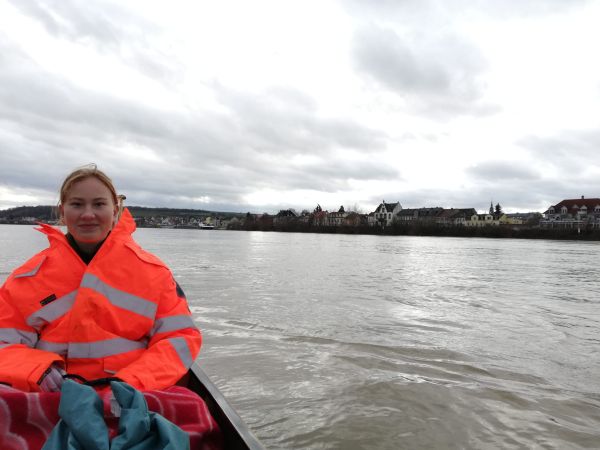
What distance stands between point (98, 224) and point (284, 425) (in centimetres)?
289

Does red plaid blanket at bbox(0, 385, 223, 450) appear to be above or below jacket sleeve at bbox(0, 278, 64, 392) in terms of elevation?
below

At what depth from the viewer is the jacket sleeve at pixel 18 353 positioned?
2.40m

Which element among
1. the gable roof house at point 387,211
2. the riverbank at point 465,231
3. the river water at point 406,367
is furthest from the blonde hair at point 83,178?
the gable roof house at point 387,211

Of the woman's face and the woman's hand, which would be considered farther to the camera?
the woman's face

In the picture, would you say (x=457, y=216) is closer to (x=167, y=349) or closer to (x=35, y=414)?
(x=167, y=349)

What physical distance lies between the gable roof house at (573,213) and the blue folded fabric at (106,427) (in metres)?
123

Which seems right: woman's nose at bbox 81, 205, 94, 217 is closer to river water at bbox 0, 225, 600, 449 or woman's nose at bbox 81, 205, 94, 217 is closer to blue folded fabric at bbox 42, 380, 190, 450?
blue folded fabric at bbox 42, 380, 190, 450

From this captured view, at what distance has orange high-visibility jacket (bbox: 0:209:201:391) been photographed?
2.61 m

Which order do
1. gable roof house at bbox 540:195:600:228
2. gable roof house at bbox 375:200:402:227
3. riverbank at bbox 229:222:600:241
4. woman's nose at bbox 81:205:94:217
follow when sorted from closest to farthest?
woman's nose at bbox 81:205:94:217 → riverbank at bbox 229:222:600:241 → gable roof house at bbox 540:195:600:228 → gable roof house at bbox 375:200:402:227

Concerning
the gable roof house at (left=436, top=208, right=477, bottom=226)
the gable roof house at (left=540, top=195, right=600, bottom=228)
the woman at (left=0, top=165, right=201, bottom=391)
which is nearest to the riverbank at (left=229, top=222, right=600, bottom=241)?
the gable roof house at (left=540, top=195, right=600, bottom=228)

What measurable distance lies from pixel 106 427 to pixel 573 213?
129 metres

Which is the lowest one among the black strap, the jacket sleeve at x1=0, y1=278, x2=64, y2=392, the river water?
the river water

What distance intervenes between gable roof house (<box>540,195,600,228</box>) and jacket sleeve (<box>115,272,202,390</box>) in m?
122

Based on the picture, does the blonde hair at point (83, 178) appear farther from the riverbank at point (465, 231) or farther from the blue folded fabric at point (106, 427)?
the riverbank at point (465, 231)
